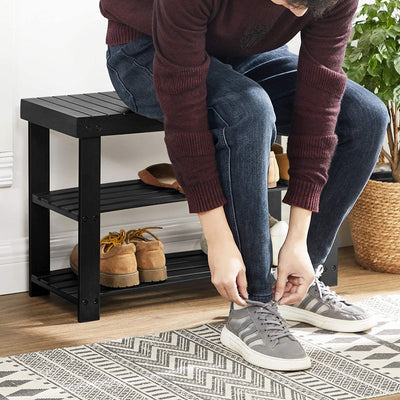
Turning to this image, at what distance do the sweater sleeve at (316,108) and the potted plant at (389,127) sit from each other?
2.13 feet

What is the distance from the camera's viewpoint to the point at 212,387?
1639mm

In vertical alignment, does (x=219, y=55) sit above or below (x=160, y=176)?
above

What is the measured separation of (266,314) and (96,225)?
490 millimetres

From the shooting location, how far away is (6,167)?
221cm

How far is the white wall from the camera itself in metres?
2.19

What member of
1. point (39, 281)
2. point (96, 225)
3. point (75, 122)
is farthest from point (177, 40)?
point (39, 281)

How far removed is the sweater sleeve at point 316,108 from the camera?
1699mm

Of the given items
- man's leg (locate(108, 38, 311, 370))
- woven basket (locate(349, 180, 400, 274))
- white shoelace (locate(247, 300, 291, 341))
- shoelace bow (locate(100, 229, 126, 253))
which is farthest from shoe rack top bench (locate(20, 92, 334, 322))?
white shoelace (locate(247, 300, 291, 341))

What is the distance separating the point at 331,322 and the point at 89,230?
60cm

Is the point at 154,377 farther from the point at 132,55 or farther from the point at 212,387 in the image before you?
the point at 132,55

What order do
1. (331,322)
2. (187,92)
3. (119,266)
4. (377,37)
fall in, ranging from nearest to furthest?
(187,92)
(331,322)
(119,266)
(377,37)

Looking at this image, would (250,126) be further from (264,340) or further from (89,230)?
(89,230)

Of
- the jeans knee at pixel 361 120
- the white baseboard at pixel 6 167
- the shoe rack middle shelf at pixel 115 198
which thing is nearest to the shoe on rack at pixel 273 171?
the shoe rack middle shelf at pixel 115 198

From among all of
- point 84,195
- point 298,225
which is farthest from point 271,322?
point 84,195
